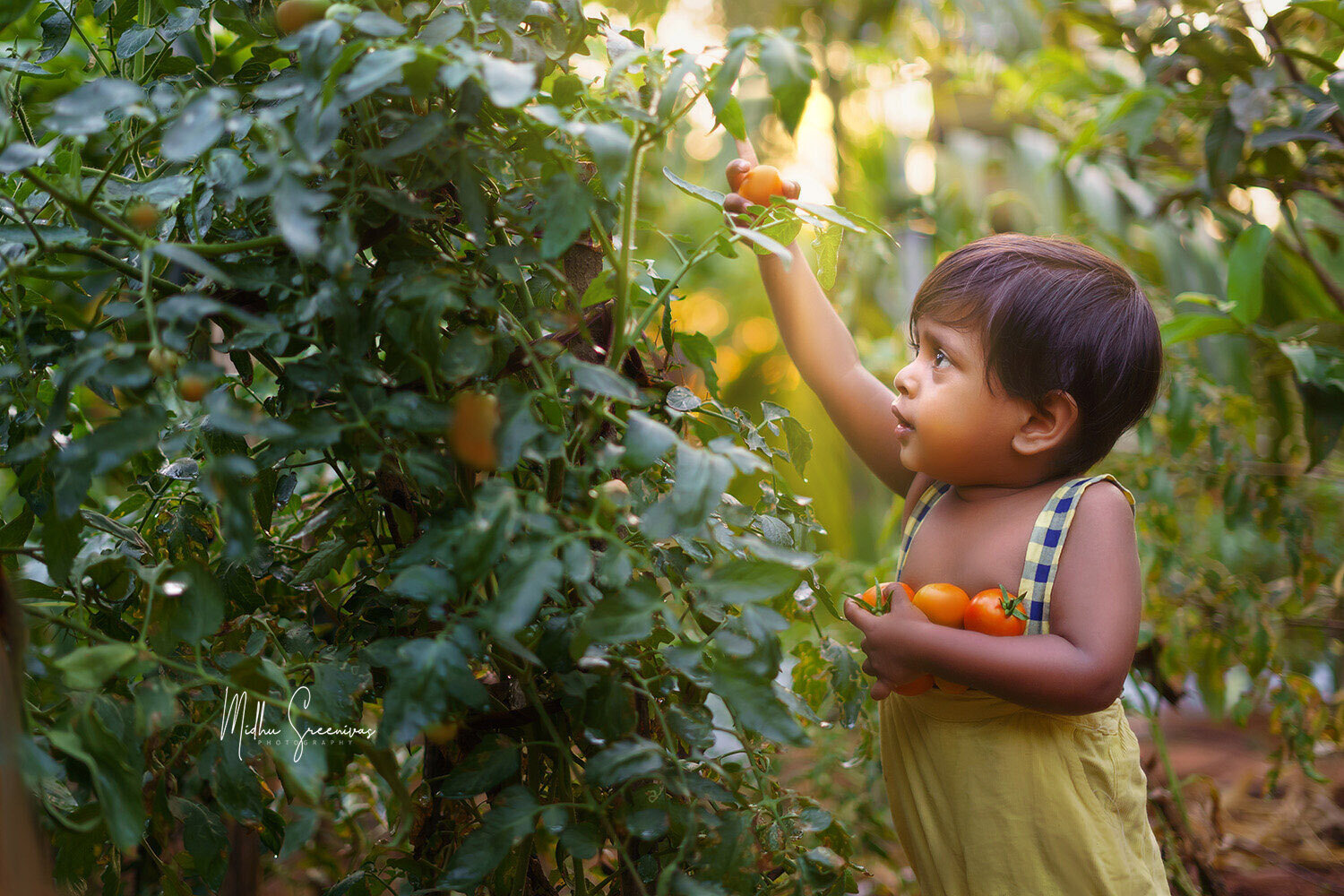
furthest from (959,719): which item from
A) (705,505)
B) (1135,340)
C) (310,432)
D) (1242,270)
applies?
(1242,270)

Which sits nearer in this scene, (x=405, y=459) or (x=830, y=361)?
(x=405, y=459)

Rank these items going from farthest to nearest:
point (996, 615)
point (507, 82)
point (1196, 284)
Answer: point (1196, 284), point (996, 615), point (507, 82)

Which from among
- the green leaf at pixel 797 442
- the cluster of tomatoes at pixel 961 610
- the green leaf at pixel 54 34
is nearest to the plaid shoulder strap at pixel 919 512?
the cluster of tomatoes at pixel 961 610

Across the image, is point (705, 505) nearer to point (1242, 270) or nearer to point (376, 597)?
point (376, 597)

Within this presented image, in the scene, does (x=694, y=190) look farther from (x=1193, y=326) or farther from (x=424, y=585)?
(x=1193, y=326)

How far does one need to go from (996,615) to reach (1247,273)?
34.2 inches

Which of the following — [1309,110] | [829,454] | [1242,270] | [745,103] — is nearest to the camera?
[1309,110]

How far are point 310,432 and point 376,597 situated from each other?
0.69 feet

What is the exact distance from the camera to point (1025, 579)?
0.81 meters

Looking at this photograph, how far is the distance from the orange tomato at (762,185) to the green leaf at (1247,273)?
81cm

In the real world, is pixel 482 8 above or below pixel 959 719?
above

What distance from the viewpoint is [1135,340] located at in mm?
844

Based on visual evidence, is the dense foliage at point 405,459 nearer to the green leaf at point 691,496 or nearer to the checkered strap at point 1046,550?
the green leaf at point 691,496

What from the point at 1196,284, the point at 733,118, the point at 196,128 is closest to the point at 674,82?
the point at 733,118
